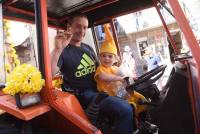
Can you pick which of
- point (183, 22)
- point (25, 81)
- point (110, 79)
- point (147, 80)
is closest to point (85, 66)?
point (110, 79)

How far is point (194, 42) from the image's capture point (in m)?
1.42

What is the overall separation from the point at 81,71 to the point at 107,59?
0.37m

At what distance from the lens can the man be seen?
76.0 inches

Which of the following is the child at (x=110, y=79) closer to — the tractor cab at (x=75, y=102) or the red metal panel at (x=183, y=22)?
the tractor cab at (x=75, y=102)

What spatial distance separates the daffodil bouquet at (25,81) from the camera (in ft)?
4.73

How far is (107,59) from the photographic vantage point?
2635mm

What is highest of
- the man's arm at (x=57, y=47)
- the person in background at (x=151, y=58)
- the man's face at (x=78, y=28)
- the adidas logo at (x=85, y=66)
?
the man's face at (x=78, y=28)

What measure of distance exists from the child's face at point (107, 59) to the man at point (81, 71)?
3.2 inches

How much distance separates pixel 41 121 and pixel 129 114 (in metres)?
0.67

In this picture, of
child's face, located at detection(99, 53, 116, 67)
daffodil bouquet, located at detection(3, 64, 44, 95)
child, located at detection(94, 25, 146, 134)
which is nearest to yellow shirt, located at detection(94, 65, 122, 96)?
child, located at detection(94, 25, 146, 134)

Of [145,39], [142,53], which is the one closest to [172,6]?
[142,53]

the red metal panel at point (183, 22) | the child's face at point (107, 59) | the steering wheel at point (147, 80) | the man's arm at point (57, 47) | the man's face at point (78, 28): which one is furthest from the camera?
the child's face at point (107, 59)

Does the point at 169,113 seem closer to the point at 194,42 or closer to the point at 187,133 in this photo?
the point at 187,133

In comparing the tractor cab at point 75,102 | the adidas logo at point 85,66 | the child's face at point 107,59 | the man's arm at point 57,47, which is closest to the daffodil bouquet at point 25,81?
the tractor cab at point 75,102
